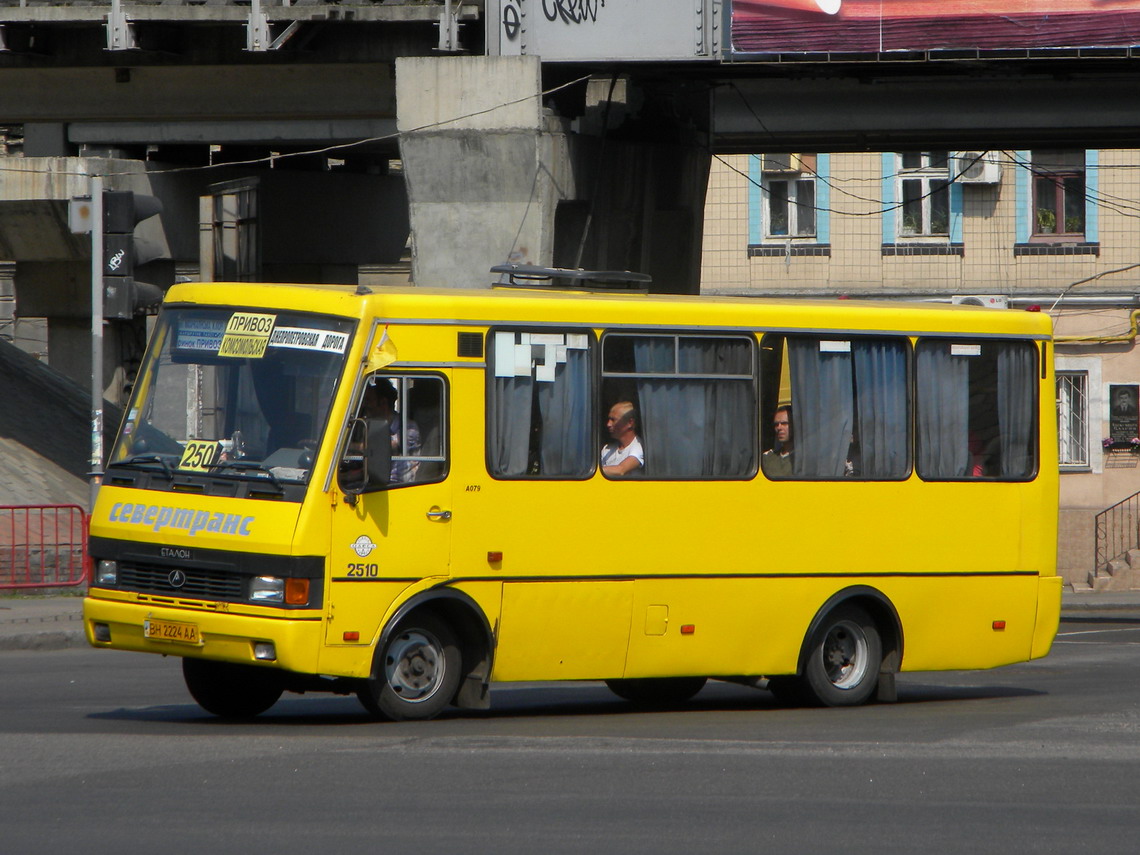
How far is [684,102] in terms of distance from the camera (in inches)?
952

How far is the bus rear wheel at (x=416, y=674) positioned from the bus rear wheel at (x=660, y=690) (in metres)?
2.25

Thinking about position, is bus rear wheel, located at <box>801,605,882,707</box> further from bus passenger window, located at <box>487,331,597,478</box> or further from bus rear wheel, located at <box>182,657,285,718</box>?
bus rear wheel, located at <box>182,657,285,718</box>

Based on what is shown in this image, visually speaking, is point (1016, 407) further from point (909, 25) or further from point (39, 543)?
point (39, 543)

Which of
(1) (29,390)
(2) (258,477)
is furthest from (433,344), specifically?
(1) (29,390)

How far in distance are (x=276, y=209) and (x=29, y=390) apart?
16.7ft

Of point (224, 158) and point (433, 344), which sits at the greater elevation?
point (224, 158)

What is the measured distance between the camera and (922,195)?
34531 mm

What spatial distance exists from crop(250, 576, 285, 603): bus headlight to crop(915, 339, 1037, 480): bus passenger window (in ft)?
15.5

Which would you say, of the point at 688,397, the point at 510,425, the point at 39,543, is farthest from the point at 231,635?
the point at 39,543

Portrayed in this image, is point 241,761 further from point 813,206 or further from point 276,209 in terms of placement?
point 813,206

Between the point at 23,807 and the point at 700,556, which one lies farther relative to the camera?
the point at 700,556

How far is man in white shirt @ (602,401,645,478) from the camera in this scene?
11.6 metres

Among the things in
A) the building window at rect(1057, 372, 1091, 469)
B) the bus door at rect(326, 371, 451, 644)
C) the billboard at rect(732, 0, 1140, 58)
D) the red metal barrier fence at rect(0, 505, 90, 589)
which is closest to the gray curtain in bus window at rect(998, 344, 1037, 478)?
the bus door at rect(326, 371, 451, 644)

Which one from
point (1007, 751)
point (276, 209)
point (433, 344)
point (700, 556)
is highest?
point (276, 209)
